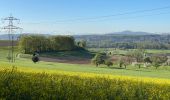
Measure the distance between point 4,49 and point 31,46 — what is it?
15106mm

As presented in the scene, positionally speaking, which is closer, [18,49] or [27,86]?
[27,86]

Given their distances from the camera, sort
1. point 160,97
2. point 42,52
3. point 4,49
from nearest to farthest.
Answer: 1. point 160,97
2. point 42,52
3. point 4,49

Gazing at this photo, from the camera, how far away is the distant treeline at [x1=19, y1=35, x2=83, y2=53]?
155375 mm

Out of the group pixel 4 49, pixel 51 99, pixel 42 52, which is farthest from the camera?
pixel 4 49

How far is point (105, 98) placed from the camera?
1546 centimetres

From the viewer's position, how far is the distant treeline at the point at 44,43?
6117 inches

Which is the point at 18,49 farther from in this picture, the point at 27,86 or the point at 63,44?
the point at 27,86

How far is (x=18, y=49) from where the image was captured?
163375 millimetres

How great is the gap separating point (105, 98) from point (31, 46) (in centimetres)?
14411

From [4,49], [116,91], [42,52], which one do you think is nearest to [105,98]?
[116,91]

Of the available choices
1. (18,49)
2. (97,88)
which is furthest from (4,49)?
(97,88)

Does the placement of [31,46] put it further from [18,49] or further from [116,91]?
[116,91]

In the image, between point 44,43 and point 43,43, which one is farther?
point 44,43

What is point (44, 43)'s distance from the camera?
161500 millimetres
